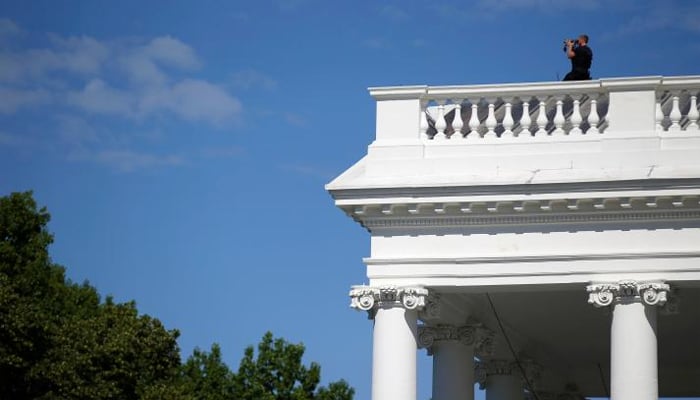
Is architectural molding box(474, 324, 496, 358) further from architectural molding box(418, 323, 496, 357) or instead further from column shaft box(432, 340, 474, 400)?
column shaft box(432, 340, 474, 400)

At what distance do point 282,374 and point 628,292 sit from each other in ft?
110

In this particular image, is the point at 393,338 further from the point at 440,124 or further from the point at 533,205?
the point at 440,124

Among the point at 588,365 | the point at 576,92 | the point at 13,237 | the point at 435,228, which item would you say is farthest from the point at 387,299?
the point at 13,237

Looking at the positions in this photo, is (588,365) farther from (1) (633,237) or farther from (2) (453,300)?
(1) (633,237)

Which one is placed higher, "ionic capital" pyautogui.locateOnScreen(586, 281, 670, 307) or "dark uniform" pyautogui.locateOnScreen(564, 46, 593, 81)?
"dark uniform" pyautogui.locateOnScreen(564, 46, 593, 81)

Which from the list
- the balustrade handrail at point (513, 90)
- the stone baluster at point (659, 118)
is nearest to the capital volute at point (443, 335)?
the balustrade handrail at point (513, 90)

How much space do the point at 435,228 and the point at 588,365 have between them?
14.8 m

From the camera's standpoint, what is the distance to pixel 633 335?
106 ft

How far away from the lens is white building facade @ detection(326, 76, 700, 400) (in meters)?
32.3

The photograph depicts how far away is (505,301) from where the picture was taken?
1507 inches

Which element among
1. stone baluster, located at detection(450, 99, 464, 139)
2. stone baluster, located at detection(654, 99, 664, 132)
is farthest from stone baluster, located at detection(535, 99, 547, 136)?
stone baluster, located at detection(654, 99, 664, 132)

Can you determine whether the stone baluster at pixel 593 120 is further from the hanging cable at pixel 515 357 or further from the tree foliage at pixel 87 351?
the tree foliage at pixel 87 351

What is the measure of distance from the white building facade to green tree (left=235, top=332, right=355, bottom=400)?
29211mm

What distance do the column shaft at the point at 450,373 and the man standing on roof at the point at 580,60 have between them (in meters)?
6.82
